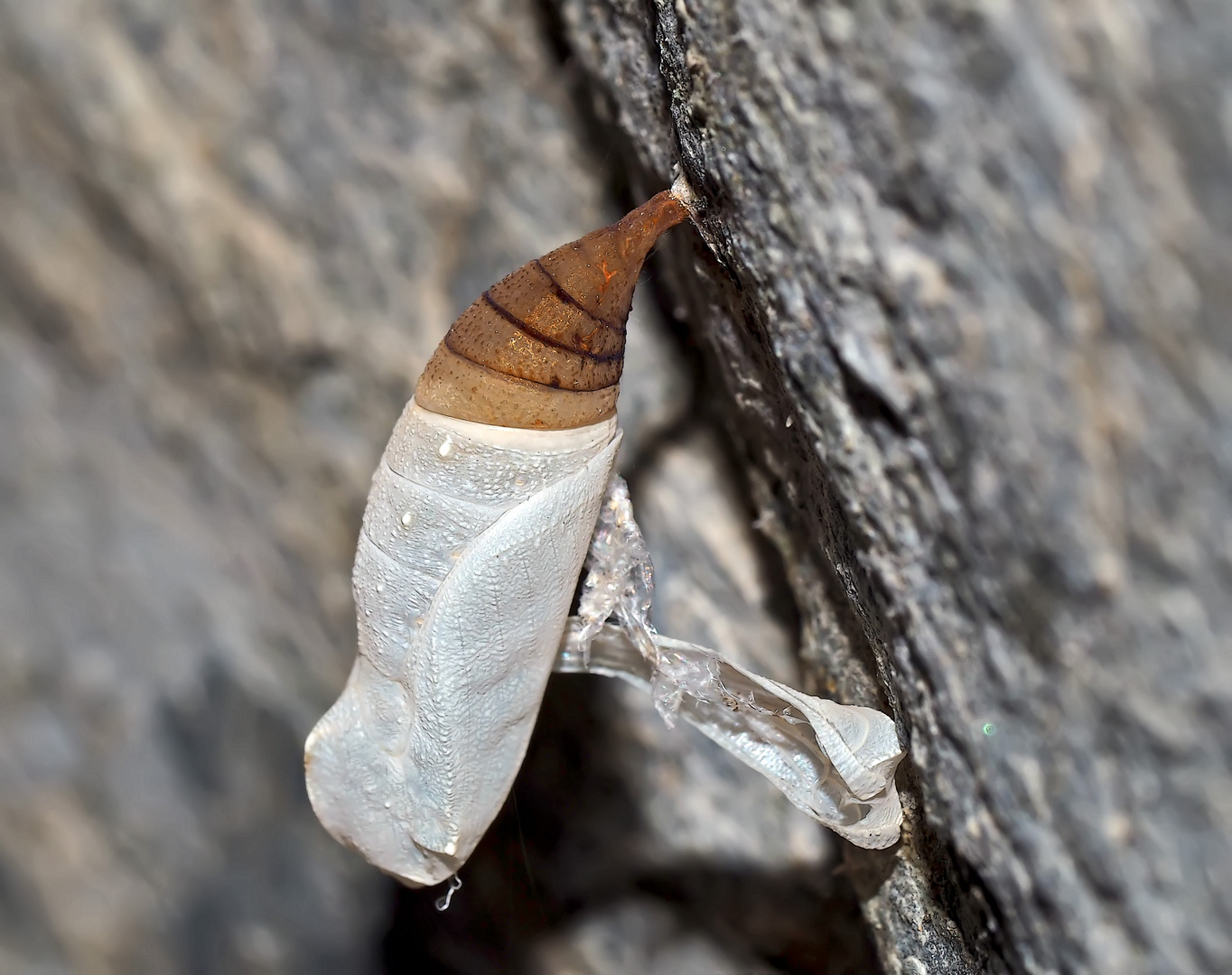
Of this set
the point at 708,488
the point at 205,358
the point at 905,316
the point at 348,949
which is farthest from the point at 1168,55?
the point at 348,949

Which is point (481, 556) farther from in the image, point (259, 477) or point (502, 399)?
point (259, 477)

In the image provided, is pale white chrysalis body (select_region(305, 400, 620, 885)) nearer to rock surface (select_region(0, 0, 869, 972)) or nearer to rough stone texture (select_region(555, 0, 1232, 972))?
rough stone texture (select_region(555, 0, 1232, 972))

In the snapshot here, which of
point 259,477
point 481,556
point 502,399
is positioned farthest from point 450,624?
point 259,477

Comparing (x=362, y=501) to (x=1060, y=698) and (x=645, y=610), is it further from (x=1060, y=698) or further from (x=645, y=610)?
(x=1060, y=698)

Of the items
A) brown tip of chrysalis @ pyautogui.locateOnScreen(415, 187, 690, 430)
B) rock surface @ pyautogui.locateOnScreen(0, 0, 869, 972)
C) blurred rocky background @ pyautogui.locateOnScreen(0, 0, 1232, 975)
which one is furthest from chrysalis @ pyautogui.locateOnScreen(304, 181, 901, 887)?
rock surface @ pyautogui.locateOnScreen(0, 0, 869, 972)

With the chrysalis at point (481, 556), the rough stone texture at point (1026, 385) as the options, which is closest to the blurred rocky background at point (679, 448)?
the rough stone texture at point (1026, 385)
